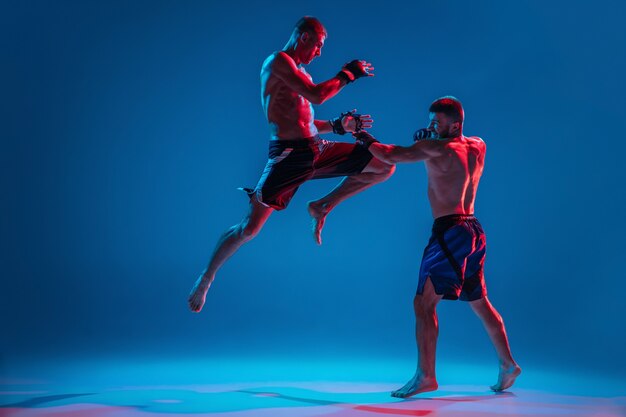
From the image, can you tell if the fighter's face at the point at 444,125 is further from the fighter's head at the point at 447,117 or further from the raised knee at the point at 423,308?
the raised knee at the point at 423,308

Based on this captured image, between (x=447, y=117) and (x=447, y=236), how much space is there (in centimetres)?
72

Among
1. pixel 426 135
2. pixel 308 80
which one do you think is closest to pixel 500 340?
pixel 426 135

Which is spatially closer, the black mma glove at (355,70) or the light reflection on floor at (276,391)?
the light reflection on floor at (276,391)

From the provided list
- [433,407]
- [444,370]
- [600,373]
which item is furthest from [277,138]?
[600,373]

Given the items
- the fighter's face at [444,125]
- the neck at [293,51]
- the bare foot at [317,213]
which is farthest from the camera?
the bare foot at [317,213]

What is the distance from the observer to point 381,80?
739cm

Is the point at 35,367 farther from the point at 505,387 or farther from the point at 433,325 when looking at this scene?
the point at 505,387

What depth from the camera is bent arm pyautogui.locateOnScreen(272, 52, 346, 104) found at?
14.0 ft

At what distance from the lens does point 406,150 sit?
433cm

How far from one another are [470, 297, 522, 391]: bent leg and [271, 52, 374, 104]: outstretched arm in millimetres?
1585

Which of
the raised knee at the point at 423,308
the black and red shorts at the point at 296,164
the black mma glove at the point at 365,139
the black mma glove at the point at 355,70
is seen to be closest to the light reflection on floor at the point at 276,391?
the raised knee at the point at 423,308

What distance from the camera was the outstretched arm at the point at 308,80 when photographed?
14.0 feet

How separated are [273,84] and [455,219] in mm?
1416

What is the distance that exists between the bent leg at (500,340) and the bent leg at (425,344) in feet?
1.36
